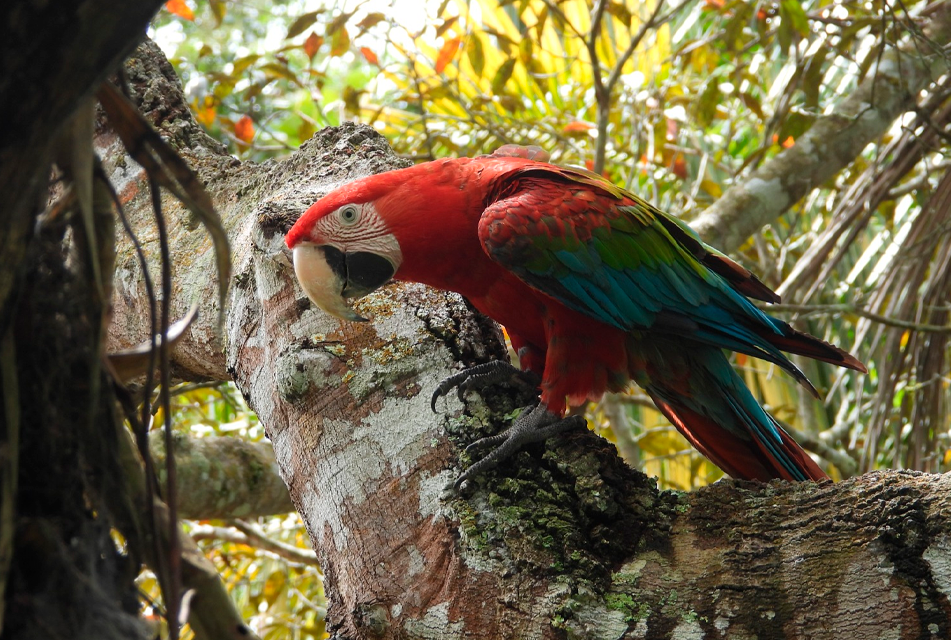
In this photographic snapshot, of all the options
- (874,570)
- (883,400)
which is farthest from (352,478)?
(883,400)

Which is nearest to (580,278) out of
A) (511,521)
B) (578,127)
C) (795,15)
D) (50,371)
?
(511,521)

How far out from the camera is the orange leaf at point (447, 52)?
3717 millimetres

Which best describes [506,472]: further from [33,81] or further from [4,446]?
[33,81]

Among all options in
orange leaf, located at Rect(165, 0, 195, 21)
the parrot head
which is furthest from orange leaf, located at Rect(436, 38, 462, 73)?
the parrot head

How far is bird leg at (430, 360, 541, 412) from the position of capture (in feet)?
5.65

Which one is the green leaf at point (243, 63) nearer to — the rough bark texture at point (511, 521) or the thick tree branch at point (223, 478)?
the thick tree branch at point (223, 478)

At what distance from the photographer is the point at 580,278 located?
214cm

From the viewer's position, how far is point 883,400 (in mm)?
2748

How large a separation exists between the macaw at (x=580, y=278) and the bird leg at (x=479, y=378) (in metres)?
0.12

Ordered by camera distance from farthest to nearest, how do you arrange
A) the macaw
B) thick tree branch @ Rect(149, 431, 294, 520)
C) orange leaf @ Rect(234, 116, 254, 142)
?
orange leaf @ Rect(234, 116, 254, 142) → thick tree branch @ Rect(149, 431, 294, 520) → the macaw

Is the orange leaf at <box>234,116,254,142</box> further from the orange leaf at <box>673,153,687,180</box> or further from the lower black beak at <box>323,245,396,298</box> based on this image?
the lower black beak at <box>323,245,396,298</box>

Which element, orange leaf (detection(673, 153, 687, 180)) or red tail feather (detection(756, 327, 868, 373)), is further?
orange leaf (detection(673, 153, 687, 180))

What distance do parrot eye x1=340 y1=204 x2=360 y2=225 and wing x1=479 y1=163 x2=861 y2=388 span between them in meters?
0.35

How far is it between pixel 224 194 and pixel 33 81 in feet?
6.44
